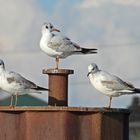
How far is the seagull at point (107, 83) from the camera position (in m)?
14.2

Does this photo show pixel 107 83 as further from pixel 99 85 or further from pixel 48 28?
pixel 48 28

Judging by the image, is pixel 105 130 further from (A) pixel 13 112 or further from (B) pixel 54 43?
(B) pixel 54 43

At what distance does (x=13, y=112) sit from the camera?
38.4 ft

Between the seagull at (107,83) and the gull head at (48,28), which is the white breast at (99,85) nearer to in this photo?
the seagull at (107,83)

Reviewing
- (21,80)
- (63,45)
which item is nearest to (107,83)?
(21,80)

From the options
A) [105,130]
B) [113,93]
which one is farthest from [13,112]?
[113,93]

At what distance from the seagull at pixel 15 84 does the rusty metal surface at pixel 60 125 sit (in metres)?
2.11

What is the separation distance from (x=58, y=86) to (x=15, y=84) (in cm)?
151

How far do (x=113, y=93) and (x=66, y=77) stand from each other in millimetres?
1928

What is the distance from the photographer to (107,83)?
14.2m

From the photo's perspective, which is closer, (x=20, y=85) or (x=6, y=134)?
(x=6, y=134)

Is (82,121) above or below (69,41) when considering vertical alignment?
below

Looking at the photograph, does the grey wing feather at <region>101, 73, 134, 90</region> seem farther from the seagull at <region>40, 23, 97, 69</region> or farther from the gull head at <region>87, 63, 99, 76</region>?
the seagull at <region>40, 23, 97, 69</region>

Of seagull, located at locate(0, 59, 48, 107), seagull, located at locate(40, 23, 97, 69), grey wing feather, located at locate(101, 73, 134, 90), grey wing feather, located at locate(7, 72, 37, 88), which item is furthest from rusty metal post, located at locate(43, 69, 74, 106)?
seagull, located at locate(40, 23, 97, 69)
